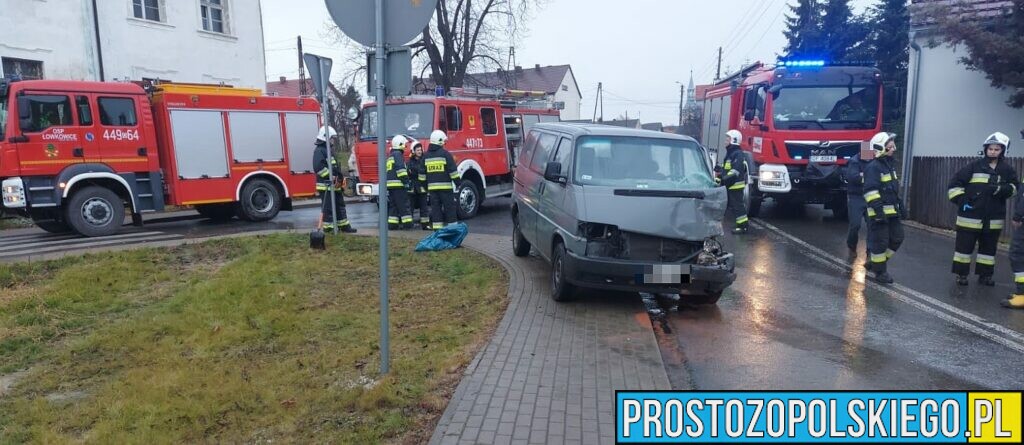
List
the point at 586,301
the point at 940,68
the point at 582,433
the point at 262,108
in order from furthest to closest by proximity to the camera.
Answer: the point at 940,68
the point at 262,108
the point at 586,301
the point at 582,433

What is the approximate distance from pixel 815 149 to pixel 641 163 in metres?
6.42

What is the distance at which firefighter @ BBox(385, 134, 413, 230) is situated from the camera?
10602 mm

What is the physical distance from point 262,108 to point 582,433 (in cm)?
1116

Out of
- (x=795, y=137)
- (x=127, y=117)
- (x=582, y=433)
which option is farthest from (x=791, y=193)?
(x=127, y=117)

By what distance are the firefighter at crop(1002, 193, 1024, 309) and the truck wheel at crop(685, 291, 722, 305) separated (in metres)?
2.86

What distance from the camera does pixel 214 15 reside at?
63.5ft

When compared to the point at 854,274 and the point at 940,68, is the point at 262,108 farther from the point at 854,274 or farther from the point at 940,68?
the point at 940,68

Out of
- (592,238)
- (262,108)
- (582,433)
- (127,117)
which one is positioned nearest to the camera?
(582,433)

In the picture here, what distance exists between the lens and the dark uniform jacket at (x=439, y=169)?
10.5 meters

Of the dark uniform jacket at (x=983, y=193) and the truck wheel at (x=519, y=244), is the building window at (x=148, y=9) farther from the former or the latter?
the dark uniform jacket at (x=983, y=193)

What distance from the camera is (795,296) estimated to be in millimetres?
6902

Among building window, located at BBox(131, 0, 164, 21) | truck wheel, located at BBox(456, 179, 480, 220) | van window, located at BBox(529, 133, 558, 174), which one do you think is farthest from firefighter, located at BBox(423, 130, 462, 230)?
building window, located at BBox(131, 0, 164, 21)

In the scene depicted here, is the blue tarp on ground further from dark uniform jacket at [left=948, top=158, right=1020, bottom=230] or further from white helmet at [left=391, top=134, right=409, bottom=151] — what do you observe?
dark uniform jacket at [left=948, top=158, right=1020, bottom=230]

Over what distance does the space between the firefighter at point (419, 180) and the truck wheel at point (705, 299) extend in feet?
18.6
